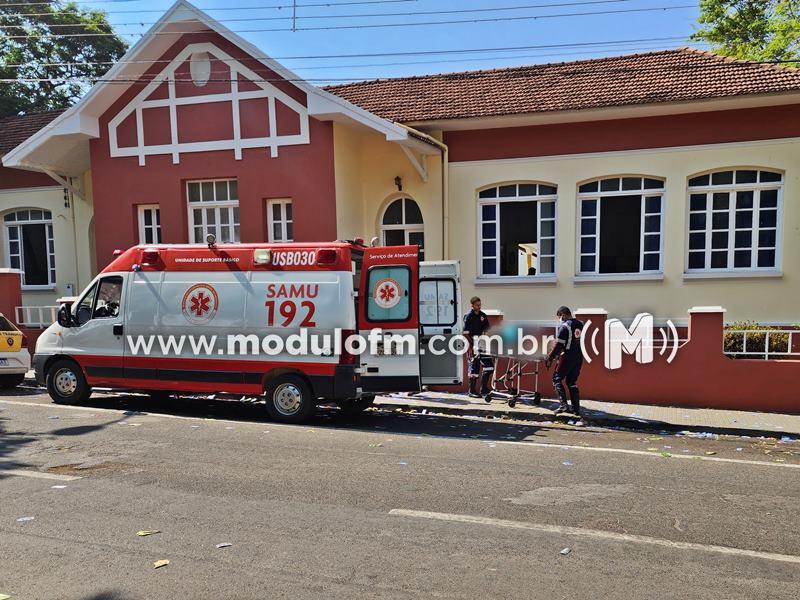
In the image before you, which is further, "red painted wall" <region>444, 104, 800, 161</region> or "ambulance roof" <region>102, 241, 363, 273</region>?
"red painted wall" <region>444, 104, 800, 161</region>

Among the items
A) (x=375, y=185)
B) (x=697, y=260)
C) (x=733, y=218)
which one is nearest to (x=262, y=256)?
(x=375, y=185)

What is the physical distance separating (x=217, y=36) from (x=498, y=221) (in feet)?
24.2

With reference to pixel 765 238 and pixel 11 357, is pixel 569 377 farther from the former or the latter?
pixel 11 357

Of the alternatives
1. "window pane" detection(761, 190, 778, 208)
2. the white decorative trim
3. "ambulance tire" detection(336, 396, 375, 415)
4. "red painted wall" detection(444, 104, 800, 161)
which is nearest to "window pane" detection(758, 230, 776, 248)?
"window pane" detection(761, 190, 778, 208)

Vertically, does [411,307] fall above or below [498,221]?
below

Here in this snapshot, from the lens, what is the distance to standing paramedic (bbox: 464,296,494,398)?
10.3 m

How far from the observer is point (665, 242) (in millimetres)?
12680

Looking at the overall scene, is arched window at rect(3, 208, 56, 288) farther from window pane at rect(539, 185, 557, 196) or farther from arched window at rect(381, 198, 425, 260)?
window pane at rect(539, 185, 557, 196)

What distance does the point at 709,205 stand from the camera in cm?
1262

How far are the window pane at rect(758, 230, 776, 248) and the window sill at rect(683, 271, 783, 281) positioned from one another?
59 centimetres

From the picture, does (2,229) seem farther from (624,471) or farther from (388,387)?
(624,471)

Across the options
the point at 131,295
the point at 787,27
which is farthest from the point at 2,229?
the point at 787,27

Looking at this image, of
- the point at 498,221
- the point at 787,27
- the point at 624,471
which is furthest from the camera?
the point at 787,27

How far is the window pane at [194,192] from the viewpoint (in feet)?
45.8
